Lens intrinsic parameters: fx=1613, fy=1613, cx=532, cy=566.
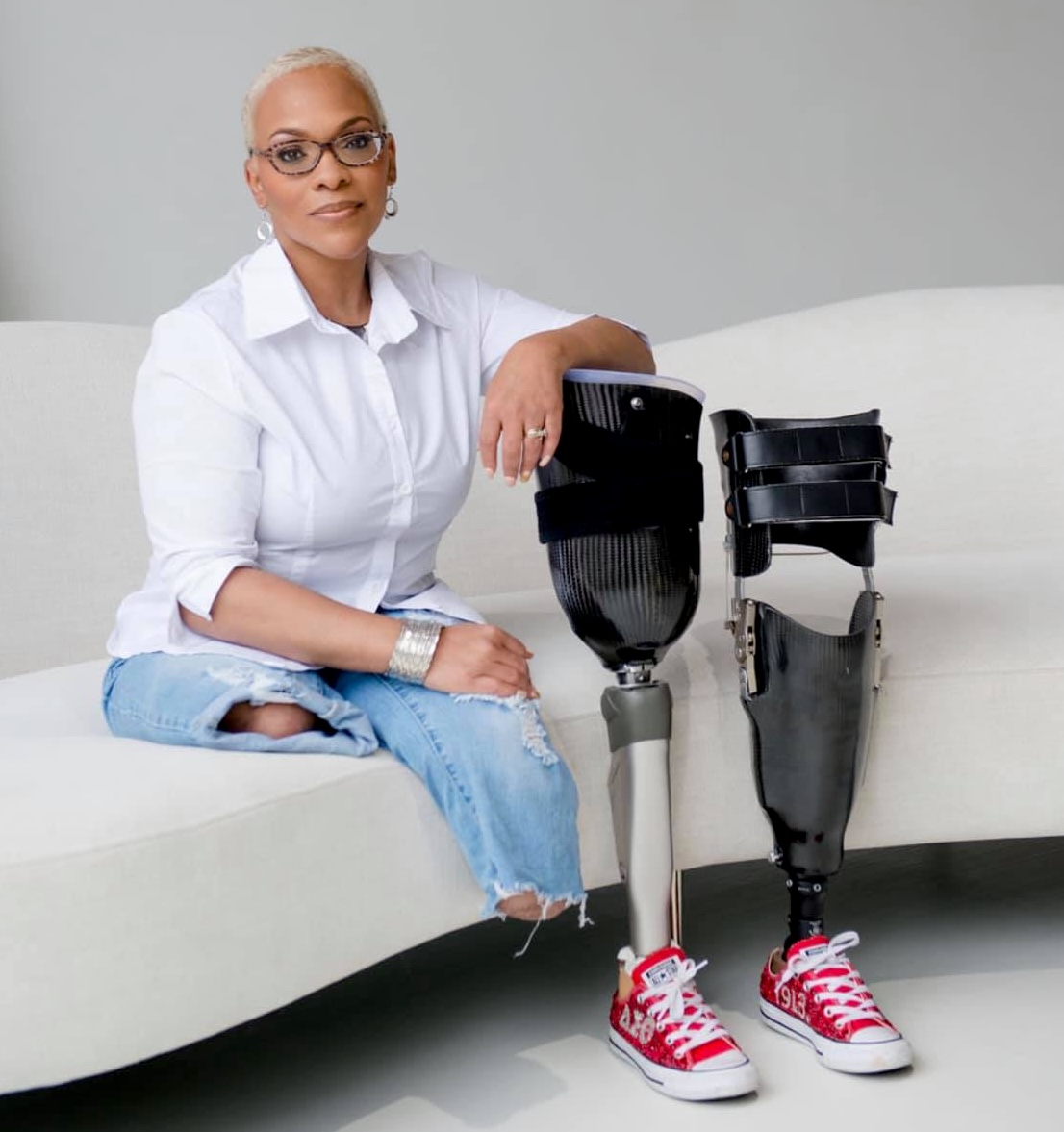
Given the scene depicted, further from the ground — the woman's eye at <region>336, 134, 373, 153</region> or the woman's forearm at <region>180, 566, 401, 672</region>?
the woman's eye at <region>336, 134, 373, 153</region>

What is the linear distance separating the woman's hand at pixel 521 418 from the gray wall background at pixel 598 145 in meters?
2.39

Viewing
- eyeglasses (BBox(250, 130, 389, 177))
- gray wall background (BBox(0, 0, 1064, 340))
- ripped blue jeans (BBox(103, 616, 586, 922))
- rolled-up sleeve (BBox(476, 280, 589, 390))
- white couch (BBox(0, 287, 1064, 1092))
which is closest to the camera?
white couch (BBox(0, 287, 1064, 1092))

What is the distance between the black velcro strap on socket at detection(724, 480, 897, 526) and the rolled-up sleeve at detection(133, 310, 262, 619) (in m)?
0.52

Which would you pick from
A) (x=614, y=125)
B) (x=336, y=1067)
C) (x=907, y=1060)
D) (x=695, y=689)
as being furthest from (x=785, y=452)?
(x=614, y=125)

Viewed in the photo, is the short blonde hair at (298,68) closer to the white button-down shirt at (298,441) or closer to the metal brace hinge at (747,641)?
the white button-down shirt at (298,441)

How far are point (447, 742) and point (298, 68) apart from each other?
2.31ft

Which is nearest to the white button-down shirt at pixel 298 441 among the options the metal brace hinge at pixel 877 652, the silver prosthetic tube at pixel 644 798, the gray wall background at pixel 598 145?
the silver prosthetic tube at pixel 644 798

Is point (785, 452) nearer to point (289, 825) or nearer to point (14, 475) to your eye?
point (289, 825)

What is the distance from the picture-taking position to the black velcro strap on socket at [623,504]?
1.62 metres

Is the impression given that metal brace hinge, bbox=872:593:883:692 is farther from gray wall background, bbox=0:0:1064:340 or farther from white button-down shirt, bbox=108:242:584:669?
gray wall background, bbox=0:0:1064:340

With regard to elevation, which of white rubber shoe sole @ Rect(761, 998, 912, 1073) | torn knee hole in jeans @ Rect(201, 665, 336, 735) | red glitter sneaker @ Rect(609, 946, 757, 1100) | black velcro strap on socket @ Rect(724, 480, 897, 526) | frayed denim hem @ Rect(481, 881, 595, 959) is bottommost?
white rubber shoe sole @ Rect(761, 998, 912, 1073)

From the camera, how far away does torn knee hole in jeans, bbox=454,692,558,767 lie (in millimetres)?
1597

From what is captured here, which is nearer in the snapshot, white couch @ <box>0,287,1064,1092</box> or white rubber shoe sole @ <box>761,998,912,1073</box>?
white couch @ <box>0,287,1064,1092</box>

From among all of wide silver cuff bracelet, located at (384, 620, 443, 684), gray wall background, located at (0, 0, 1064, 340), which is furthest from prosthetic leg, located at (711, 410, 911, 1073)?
gray wall background, located at (0, 0, 1064, 340)
